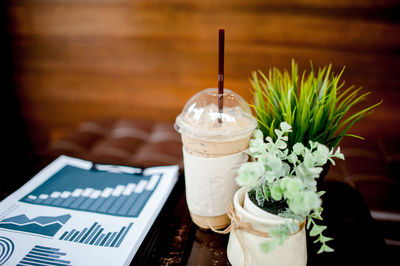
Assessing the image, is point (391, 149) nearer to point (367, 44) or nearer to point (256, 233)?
point (367, 44)

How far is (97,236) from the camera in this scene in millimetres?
641

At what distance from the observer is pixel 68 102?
2.46 metres

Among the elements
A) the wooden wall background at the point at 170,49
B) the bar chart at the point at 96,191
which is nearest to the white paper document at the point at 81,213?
the bar chart at the point at 96,191

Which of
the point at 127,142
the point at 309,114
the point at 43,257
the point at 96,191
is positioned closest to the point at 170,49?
the point at 127,142

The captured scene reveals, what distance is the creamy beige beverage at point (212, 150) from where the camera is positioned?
2.04 ft

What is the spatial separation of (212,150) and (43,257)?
0.39 m

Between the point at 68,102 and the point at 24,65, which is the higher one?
the point at 24,65

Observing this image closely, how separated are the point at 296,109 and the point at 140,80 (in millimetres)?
1802

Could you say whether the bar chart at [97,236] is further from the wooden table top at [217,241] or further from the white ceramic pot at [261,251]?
the white ceramic pot at [261,251]

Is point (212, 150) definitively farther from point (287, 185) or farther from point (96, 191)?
point (96, 191)

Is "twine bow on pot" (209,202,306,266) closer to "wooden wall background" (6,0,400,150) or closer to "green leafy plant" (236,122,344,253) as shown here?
"green leafy plant" (236,122,344,253)

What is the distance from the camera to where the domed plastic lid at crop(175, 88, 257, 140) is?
0.62 m

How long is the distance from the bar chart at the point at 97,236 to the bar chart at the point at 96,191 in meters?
0.06

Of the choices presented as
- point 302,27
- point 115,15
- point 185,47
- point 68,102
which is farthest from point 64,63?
point 302,27
